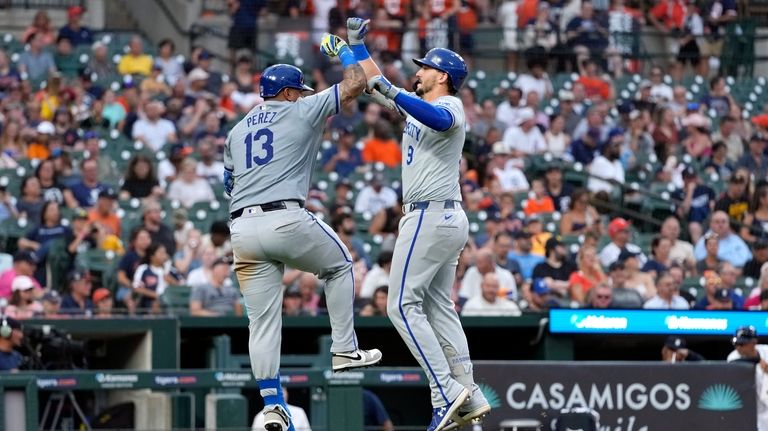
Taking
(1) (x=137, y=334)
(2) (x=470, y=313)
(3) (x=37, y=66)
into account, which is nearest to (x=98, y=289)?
(1) (x=137, y=334)

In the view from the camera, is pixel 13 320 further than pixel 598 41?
No

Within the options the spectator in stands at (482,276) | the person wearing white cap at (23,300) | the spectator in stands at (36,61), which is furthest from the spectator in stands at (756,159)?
the person wearing white cap at (23,300)

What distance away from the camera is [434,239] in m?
9.23

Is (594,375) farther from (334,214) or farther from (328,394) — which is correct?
(334,214)

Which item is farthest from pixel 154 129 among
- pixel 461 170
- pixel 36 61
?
pixel 461 170

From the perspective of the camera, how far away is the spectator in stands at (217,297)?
14.8 metres

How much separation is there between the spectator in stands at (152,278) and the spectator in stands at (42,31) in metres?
5.99

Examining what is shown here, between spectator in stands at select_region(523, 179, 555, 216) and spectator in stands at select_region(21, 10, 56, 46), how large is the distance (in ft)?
21.4

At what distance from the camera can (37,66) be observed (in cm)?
2025

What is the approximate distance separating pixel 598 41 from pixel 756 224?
571 centimetres

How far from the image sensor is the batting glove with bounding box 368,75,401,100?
8938 millimetres

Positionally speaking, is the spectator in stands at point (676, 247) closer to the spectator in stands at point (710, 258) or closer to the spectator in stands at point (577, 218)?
the spectator in stands at point (710, 258)

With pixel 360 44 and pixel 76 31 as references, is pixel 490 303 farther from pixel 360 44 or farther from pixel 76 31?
pixel 76 31

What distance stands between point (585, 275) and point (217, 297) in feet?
11.8
